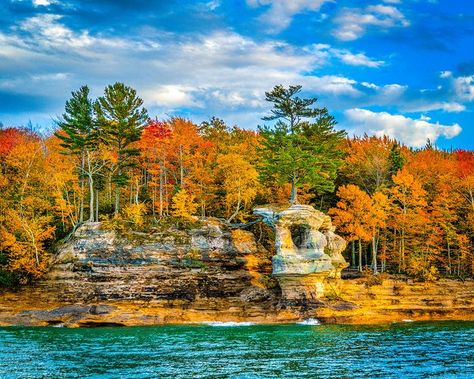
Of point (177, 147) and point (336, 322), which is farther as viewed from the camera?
point (177, 147)

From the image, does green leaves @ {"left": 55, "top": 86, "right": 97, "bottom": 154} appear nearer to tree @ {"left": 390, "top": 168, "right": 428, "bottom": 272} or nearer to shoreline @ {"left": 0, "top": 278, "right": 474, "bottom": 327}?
shoreline @ {"left": 0, "top": 278, "right": 474, "bottom": 327}

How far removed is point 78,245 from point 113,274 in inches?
193

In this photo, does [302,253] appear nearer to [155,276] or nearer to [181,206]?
[181,206]

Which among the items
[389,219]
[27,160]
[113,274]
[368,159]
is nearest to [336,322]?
[389,219]

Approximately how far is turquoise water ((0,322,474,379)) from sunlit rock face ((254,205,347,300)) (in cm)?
872

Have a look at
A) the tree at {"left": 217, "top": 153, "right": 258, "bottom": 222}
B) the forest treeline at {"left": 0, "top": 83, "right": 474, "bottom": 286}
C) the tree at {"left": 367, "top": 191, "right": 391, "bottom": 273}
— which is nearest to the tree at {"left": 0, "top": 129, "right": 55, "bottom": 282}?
the forest treeline at {"left": 0, "top": 83, "right": 474, "bottom": 286}

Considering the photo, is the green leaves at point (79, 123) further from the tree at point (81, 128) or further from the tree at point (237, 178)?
the tree at point (237, 178)

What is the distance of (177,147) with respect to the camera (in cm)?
6166

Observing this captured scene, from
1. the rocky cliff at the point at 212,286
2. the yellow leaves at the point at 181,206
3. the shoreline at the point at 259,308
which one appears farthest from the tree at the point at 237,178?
the shoreline at the point at 259,308

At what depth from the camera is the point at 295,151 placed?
54.7m

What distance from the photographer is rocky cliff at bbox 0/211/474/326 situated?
161ft

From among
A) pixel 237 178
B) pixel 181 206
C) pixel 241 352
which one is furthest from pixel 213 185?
pixel 241 352

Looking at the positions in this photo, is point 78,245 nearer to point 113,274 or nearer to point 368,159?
point 113,274

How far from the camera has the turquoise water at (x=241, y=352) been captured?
22.8m
